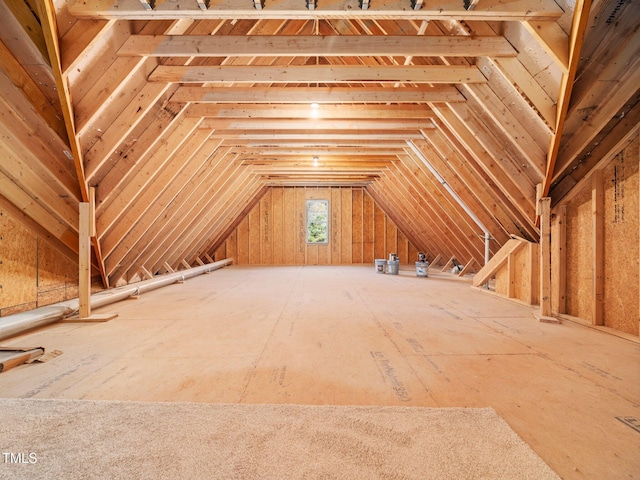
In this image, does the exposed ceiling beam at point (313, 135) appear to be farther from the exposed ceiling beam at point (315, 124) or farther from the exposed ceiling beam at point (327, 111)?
the exposed ceiling beam at point (327, 111)

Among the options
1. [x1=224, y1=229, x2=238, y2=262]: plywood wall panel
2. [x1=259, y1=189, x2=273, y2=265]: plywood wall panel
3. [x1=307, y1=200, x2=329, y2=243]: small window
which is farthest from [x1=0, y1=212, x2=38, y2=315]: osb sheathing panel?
[x1=307, y1=200, x2=329, y2=243]: small window

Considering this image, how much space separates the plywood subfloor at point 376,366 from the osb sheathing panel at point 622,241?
0.32 meters

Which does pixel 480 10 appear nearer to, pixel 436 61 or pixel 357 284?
pixel 436 61

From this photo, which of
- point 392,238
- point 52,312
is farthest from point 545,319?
point 392,238

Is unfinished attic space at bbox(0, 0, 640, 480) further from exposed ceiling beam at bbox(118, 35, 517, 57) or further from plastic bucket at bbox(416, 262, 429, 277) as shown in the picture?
plastic bucket at bbox(416, 262, 429, 277)

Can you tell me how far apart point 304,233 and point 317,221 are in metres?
0.65

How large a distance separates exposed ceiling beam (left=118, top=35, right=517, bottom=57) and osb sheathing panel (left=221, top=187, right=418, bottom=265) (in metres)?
8.11

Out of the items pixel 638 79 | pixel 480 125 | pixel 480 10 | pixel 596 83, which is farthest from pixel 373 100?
pixel 638 79

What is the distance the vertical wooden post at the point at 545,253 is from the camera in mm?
3674

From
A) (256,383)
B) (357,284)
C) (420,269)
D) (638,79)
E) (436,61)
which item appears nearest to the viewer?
(256,383)

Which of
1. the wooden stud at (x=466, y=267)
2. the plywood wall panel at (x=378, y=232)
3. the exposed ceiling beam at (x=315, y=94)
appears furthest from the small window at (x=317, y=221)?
the exposed ceiling beam at (x=315, y=94)

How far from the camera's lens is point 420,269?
7.52 meters

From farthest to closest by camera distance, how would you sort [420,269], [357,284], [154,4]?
1. [420,269]
2. [357,284]
3. [154,4]

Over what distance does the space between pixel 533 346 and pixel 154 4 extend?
14.4ft
